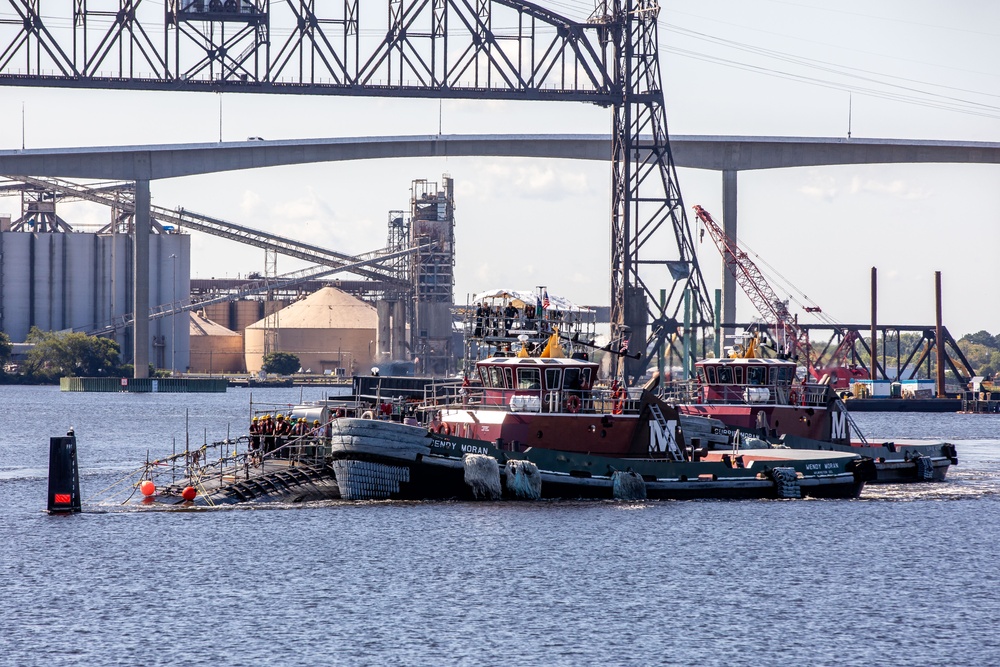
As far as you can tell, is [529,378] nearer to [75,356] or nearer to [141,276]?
[141,276]

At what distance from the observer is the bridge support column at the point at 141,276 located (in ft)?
516

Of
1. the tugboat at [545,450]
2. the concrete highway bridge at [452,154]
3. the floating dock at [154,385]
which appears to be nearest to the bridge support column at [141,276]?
the concrete highway bridge at [452,154]

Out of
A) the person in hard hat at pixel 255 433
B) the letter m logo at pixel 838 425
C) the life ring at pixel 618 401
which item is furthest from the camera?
the letter m logo at pixel 838 425

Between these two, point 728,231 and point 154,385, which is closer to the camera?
point 728,231

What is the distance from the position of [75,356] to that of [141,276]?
134 feet

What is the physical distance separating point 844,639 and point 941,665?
2.70 meters

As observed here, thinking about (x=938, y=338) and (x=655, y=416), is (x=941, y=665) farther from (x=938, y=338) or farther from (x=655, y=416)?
(x=938, y=338)

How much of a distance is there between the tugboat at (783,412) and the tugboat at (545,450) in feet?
30.8

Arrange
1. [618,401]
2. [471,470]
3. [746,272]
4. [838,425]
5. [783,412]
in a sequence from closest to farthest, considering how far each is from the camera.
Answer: [471,470] < [618,401] < [783,412] < [838,425] < [746,272]

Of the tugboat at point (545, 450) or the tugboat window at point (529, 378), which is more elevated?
the tugboat window at point (529, 378)

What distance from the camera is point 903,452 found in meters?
64.8

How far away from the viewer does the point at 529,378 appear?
5066 cm

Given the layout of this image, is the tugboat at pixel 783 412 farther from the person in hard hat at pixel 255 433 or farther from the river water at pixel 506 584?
the person in hard hat at pixel 255 433

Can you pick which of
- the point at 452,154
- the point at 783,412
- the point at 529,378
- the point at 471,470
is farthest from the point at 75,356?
the point at 471,470
